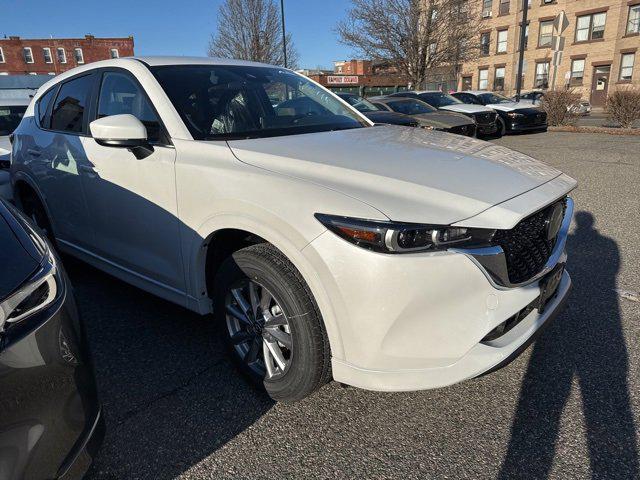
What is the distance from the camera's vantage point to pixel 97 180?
3.11 meters

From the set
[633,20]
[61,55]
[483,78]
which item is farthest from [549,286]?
[61,55]

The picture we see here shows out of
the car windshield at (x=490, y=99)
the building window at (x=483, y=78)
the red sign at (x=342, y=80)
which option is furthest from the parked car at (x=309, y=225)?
the building window at (x=483, y=78)

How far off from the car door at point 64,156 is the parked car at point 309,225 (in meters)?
0.03

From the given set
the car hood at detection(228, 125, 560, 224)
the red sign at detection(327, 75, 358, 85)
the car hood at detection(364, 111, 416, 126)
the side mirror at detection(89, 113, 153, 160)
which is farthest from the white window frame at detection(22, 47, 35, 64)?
the car hood at detection(228, 125, 560, 224)

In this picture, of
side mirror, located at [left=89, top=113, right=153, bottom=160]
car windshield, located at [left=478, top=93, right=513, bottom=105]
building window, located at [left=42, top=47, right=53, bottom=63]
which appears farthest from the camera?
building window, located at [left=42, top=47, right=53, bottom=63]

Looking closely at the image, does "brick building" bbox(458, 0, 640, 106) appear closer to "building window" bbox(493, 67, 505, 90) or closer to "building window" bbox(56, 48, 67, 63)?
"building window" bbox(493, 67, 505, 90)

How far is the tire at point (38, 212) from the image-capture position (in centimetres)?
412

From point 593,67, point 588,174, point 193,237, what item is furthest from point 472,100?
point 593,67

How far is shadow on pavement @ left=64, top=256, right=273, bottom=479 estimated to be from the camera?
214cm

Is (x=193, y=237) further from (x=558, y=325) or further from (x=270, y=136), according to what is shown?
(x=558, y=325)

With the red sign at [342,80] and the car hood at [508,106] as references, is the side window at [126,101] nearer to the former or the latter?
the car hood at [508,106]

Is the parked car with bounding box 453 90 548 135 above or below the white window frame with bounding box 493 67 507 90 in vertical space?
below

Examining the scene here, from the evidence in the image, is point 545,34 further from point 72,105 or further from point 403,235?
point 403,235

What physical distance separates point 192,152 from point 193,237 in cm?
46
